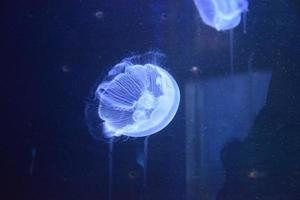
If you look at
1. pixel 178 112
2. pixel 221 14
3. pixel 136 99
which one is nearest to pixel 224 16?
pixel 221 14

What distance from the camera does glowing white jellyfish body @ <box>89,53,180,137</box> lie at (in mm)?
3709

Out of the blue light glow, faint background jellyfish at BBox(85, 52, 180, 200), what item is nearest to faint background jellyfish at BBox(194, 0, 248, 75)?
the blue light glow

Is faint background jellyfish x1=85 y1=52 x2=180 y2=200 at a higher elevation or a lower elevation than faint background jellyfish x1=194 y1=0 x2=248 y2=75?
lower

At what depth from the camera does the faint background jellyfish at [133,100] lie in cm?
371

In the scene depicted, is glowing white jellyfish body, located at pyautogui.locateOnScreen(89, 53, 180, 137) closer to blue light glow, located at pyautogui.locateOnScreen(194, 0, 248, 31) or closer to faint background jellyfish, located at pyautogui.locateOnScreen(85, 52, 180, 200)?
faint background jellyfish, located at pyautogui.locateOnScreen(85, 52, 180, 200)

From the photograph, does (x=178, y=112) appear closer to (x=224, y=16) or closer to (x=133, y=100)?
(x=133, y=100)

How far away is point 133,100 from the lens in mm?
3801

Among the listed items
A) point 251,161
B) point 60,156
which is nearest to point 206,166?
point 251,161

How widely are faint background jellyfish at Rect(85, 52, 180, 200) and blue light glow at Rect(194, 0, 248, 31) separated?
1.90ft

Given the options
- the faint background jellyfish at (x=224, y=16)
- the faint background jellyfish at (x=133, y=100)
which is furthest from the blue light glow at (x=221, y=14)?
the faint background jellyfish at (x=133, y=100)

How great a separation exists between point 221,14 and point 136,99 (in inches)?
44.6

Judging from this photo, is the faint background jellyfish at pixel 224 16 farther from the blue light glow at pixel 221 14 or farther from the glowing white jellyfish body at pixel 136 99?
the glowing white jellyfish body at pixel 136 99

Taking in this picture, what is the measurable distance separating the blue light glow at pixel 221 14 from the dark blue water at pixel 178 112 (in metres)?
0.07

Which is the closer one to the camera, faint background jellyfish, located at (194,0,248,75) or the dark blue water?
the dark blue water
